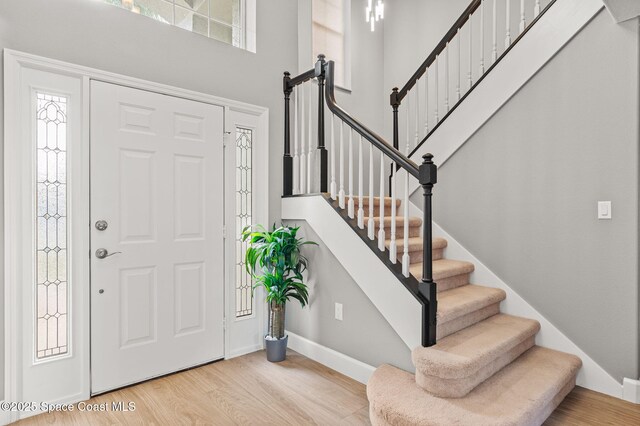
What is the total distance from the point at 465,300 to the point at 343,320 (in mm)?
901

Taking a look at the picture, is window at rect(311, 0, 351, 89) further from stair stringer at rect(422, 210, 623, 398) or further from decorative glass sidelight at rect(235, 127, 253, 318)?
stair stringer at rect(422, 210, 623, 398)

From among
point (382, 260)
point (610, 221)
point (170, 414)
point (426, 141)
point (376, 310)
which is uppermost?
point (426, 141)

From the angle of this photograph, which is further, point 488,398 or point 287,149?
point 287,149

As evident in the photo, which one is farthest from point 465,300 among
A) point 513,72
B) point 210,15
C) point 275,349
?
point 210,15

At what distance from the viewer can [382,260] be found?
247 centimetres

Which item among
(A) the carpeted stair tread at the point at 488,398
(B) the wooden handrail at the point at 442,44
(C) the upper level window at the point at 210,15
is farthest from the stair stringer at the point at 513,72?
(C) the upper level window at the point at 210,15

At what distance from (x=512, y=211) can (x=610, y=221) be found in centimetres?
62

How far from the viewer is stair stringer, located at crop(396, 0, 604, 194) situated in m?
2.52

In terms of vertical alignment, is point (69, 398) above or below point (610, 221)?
below

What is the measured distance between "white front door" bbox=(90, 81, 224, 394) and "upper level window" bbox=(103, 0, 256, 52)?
0.69m

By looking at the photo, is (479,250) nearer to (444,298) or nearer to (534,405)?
(444,298)

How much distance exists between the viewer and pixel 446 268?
110 inches

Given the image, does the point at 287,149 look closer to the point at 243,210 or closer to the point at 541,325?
the point at 243,210

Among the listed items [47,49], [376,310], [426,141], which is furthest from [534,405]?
[47,49]
